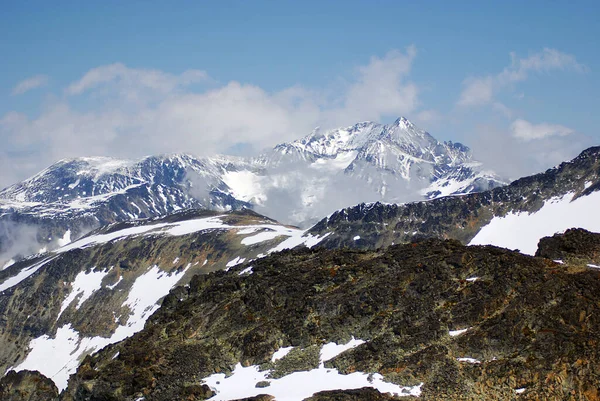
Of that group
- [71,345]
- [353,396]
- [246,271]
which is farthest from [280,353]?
[71,345]

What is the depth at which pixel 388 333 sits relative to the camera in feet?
183

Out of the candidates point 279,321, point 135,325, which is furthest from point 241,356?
point 135,325

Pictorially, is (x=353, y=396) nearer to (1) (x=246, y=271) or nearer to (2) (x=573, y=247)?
(2) (x=573, y=247)

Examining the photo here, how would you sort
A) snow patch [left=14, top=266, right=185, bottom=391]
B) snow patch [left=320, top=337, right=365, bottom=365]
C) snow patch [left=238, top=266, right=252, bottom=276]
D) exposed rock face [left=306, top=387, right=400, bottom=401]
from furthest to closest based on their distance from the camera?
snow patch [left=14, top=266, right=185, bottom=391] < snow patch [left=238, top=266, right=252, bottom=276] < snow patch [left=320, top=337, right=365, bottom=365] < exposed rock face [left=306, top=387, right=400, bottom=401]

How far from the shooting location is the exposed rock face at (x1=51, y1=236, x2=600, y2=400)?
4628cm

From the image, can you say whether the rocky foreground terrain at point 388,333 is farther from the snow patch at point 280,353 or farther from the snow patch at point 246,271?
the snow patch at point 246,271

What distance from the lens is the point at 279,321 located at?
6191 cm

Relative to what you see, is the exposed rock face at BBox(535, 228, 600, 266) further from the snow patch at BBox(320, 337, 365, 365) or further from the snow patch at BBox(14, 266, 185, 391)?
the snow patch at BBox(14, 266, 185, 391)

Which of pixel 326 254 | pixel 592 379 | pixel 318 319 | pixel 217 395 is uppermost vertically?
pixel 326 254

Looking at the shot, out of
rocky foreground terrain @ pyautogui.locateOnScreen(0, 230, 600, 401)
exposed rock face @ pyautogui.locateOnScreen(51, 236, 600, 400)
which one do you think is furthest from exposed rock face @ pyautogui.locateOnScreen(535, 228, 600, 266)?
exposed rock face @ pyautogui.locateOnScreen(51, 236, 600, 400)

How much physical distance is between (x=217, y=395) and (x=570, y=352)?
2532 cm

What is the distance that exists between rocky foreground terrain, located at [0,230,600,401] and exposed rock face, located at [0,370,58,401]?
6.0 inches

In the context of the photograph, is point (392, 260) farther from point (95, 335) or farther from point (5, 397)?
point (95, 335)

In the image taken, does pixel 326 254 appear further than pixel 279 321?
Yes
